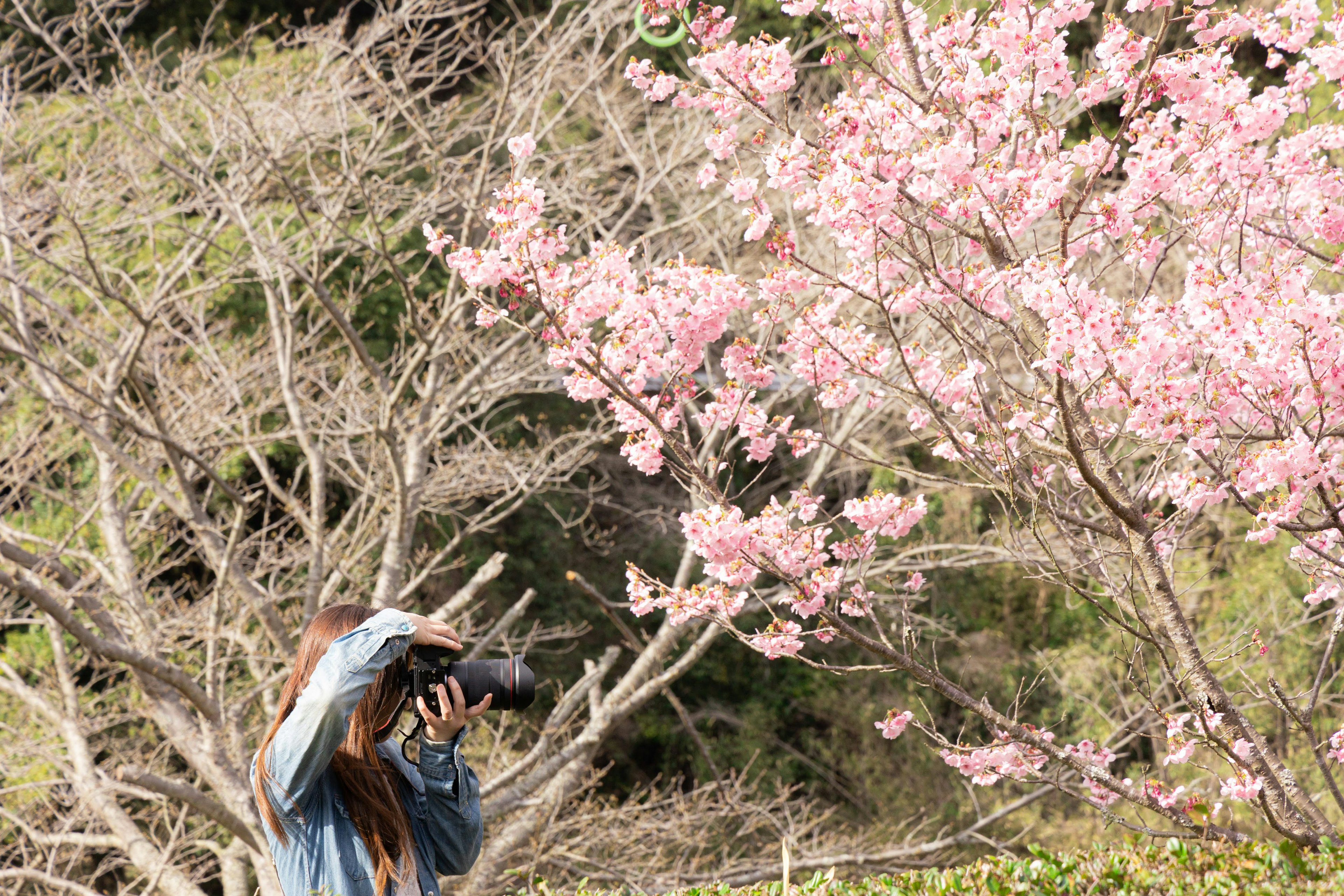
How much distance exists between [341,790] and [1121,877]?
3.75 ft

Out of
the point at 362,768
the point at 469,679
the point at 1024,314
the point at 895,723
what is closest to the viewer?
the point at 362,768

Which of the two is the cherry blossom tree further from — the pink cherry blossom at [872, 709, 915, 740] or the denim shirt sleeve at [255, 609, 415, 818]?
the denim shirt sleeve at [255, 609, 415, 818]

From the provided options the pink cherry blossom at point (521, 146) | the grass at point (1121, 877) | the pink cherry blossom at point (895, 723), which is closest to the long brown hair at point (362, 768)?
the grass at point (1121, 877)

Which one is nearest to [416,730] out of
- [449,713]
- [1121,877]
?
[449,713]

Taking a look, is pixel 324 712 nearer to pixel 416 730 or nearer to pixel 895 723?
pixel 416 730

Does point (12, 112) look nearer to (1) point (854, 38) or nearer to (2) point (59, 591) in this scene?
(2) point (59, 591)

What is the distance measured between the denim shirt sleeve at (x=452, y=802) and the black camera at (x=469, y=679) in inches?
2.4

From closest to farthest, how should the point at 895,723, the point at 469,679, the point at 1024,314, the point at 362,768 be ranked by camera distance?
the point at 362,768 → the point at 469,679 → the point at 1024,314 → the point at 895,723

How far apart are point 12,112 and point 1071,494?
5.35 m

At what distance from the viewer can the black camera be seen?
1.44m

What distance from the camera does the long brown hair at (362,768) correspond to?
1.33m

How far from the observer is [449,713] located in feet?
4.67

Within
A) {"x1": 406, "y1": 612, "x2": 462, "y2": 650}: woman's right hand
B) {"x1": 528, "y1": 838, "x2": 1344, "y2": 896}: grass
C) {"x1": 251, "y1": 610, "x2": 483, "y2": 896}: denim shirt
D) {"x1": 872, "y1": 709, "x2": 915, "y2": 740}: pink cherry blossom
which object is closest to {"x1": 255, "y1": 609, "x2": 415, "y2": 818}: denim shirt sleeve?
{"x1": 251, "y1": 610, "x2": 483, "y2": 896}: denim shirt

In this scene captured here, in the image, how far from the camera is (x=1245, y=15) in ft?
6.77
